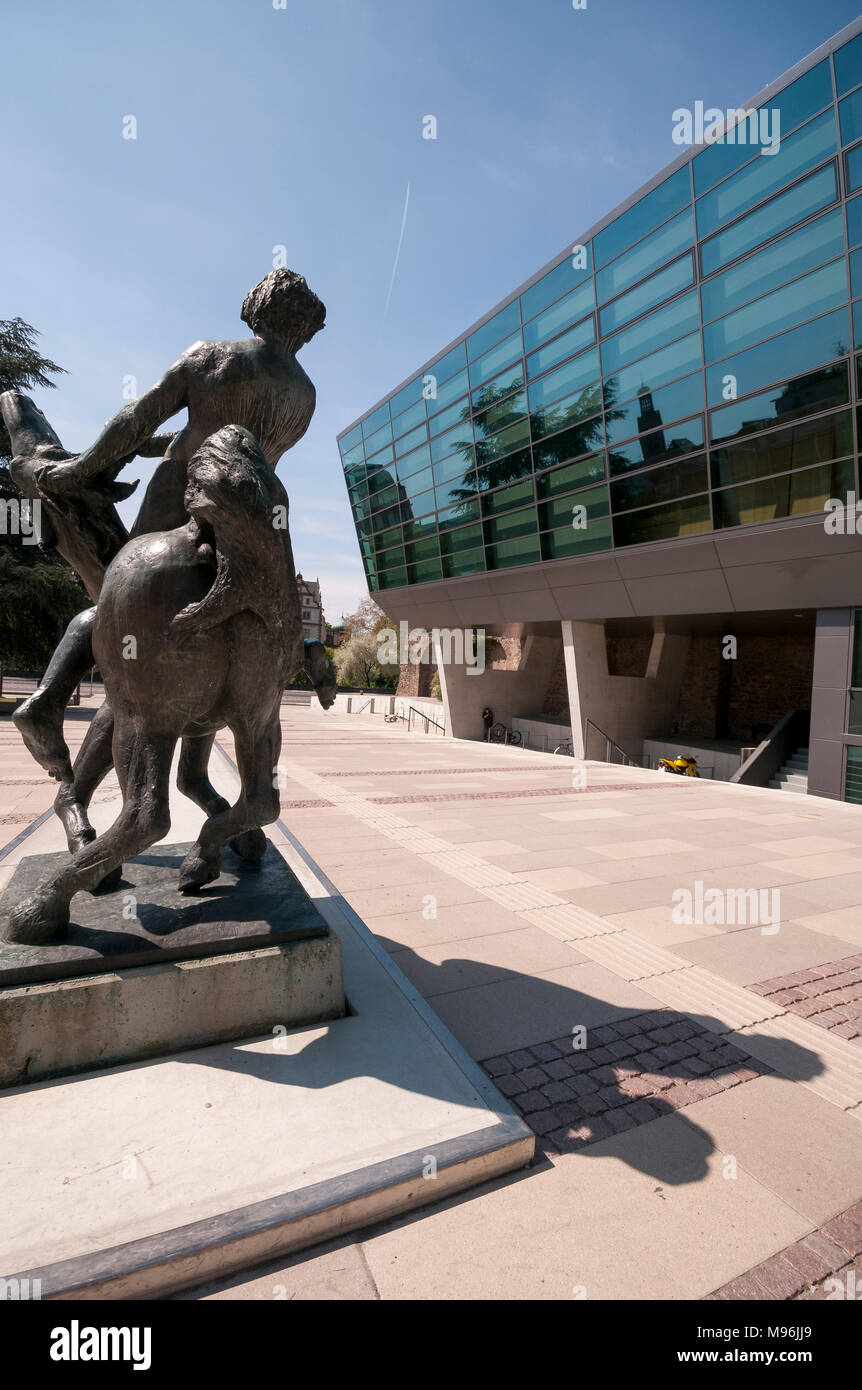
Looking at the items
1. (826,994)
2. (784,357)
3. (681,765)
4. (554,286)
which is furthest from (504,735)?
(826,994)

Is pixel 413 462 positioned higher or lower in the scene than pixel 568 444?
higher

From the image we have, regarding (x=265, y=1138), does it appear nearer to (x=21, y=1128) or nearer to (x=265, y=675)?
(x=21, y=1128)

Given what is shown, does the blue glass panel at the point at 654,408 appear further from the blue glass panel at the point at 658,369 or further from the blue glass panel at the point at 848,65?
the blue glass panel at the point at 848,65

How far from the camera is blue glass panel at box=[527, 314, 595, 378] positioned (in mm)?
17017

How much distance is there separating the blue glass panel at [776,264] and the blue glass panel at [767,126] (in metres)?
2.10

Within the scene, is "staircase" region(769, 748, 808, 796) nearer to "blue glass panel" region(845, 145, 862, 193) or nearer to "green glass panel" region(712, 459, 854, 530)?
"green glass panel" region(712, 459, 854, 530)

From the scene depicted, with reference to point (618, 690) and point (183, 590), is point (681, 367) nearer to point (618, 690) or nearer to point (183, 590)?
point (618, 690)

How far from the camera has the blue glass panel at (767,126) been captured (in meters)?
11.8

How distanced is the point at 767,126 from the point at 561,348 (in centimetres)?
624

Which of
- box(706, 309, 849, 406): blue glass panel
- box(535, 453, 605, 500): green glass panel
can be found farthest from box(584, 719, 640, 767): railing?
box(706, 309, 849, 406): blue glass panel

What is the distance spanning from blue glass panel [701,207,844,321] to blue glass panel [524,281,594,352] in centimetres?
388

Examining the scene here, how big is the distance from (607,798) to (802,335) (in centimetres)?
1031

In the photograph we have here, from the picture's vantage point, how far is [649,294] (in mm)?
15352

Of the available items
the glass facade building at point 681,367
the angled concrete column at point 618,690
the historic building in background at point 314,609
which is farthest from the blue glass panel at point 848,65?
the historic building in background at point 314,609
